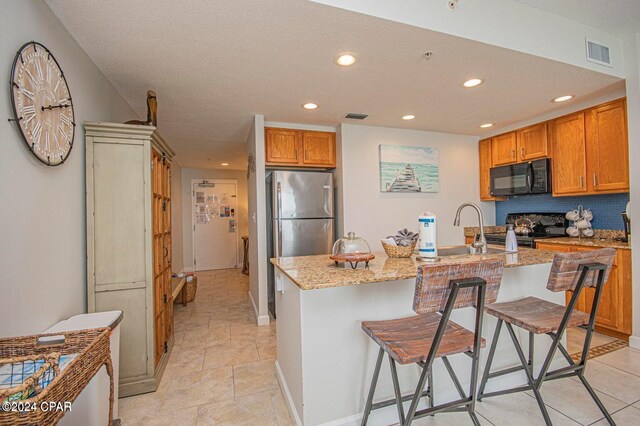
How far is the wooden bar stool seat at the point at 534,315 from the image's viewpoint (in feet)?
5.02

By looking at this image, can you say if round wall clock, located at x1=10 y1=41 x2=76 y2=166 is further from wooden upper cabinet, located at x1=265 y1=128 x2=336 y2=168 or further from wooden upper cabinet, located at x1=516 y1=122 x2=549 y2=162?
wooden upper cabinet, located at x1=516 y1=122 x2=549 y2=162

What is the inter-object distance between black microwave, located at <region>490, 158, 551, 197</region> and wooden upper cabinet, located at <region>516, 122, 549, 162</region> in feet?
0.35

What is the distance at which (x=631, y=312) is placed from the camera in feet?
8.38

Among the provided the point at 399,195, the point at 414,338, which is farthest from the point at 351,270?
the point at 399,195

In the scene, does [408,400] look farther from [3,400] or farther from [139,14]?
[139,14]

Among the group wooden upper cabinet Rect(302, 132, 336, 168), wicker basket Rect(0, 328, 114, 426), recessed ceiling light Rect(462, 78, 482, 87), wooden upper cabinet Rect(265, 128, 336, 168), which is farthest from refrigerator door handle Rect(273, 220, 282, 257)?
recessed ceiling light Rect(462, 78, 482, 87)

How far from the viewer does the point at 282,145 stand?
3545 millimetres

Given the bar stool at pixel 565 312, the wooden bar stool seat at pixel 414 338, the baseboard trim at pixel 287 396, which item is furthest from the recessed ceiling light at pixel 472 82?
the baseboard trim at pixel 287 396

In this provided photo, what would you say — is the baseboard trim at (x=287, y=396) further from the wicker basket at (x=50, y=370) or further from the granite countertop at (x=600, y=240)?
the granite countertop at (x=600, y=240)

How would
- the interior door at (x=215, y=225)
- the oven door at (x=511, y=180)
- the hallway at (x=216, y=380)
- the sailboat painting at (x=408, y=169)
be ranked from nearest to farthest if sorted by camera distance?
the hallway at (x=216, y=380) → the oven door at (x=511, y=180) → the sailboat painting at (x=408, y=169) → the interior door at (x=215, y=225)

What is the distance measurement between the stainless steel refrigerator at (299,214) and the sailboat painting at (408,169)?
781 mm

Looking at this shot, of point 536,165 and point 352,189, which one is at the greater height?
point 536,165

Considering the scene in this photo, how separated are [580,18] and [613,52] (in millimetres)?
561

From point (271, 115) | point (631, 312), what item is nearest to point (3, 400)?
point (271, 115)
